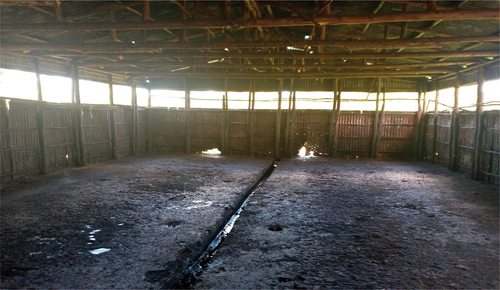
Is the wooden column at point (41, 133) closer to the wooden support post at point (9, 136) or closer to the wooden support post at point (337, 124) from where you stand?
the wooden support post at point (9, 136)

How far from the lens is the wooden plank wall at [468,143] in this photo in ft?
27.7

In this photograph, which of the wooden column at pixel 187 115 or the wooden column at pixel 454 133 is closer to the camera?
the wooden column at pixel 454 133

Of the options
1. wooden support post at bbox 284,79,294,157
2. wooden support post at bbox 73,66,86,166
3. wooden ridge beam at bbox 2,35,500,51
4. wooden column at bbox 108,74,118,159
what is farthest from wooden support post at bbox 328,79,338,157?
wooden support post at bbox 73,66,86,166

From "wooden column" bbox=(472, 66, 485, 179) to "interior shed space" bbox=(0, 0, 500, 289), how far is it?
48 millimetres

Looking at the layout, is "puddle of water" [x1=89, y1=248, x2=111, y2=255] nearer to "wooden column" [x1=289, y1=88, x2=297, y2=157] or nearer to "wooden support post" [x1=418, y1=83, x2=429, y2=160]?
"wooden column" [x1=289, y1=88, x2=297, y2=157]

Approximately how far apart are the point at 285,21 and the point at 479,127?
8021mm

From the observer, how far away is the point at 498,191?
24.6 feet

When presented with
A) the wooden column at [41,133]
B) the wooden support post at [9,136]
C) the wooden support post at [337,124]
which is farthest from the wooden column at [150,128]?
the wooden support post at [337,124]

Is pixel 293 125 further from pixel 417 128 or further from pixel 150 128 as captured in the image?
pixel 150 128

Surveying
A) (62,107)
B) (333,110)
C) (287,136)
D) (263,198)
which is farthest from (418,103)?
(62,107)

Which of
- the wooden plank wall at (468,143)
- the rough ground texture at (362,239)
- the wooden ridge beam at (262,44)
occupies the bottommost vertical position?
the rough ground texture at (362,239)

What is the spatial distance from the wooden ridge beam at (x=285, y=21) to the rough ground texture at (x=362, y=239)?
3779mm

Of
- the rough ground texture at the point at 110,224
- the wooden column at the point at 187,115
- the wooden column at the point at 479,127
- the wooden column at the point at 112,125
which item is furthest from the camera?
the wooden column at the point at 187,115

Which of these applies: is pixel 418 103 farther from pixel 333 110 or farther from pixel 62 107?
pixel 62 107
